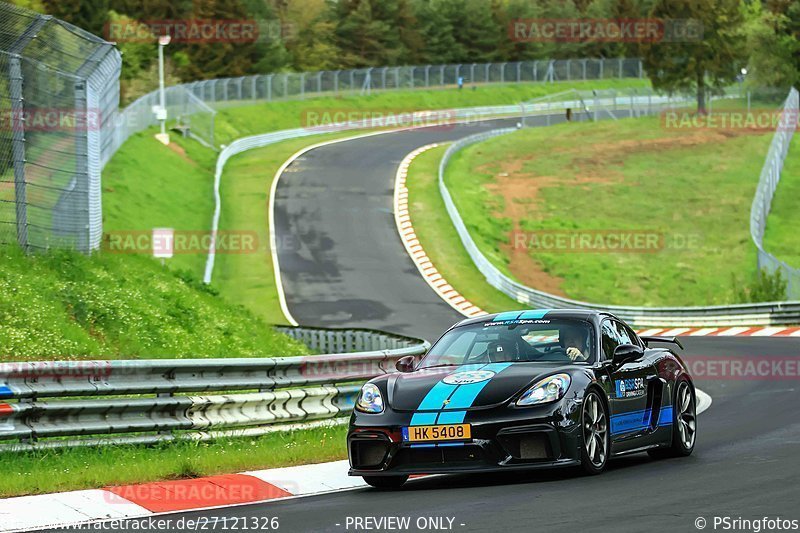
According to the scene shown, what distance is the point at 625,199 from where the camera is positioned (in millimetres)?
57562

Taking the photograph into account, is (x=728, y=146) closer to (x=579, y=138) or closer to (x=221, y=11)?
(x=579, y=138)

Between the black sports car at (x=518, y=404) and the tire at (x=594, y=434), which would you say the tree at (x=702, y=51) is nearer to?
the black sports car at (x=518, y=404)

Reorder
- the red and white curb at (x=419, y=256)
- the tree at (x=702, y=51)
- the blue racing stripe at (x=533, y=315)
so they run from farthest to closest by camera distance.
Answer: the tree at (x=702, y=51), the red and white curb at (x=419, y=256), the blue racing stripe at (x=533, y=315)

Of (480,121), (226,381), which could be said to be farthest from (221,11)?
(226,381)

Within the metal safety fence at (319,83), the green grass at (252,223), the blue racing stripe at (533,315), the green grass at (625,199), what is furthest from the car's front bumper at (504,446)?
the metal safety fence at (319,83)

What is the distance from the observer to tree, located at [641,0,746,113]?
3253 inches

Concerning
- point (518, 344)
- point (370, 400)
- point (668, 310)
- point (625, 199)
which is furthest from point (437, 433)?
point (625, 199)

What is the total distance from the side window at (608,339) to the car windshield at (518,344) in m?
0.14

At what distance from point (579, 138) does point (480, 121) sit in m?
13.9

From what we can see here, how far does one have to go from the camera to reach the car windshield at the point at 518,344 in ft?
34.8

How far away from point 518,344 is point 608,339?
2.89 feet

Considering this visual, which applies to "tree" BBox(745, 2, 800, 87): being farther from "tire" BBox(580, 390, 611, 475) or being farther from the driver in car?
"tire" BBox(580, 390, 611, 475)

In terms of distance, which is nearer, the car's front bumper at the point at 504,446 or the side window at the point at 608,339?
the car's front bumper at the point at 504,446

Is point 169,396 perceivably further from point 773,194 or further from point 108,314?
point 773,194
